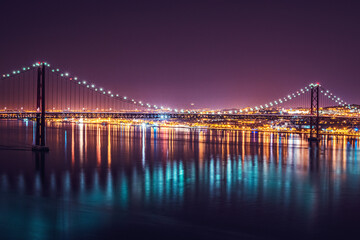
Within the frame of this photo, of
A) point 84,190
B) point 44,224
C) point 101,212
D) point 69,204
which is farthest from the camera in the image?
point 84,190

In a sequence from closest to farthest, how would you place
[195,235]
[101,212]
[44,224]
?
[195,235]
[44,224]
[101,212]

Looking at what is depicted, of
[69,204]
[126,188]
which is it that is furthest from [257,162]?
[69,204]

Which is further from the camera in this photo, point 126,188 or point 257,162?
point 257,162

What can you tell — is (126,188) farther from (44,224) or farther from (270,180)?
(270,180)

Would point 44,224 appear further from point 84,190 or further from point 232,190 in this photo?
point 232,190

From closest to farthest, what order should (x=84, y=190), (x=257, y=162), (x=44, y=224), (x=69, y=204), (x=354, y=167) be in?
(x=44, y=224) → (x=69, y=204) → (x=84, y=190) → (x=354, y=167) → (x=257, y=162)

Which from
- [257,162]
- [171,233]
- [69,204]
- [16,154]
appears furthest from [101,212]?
[16,154]
